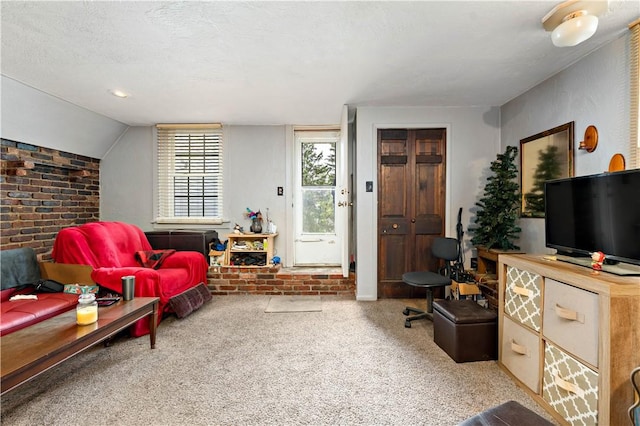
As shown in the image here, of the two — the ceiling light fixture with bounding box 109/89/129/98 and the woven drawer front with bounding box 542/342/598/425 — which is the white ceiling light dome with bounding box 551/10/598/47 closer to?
the woven drawer front with bounding box 542/342/598/425

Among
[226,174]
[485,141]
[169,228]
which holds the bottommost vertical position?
[169,228]

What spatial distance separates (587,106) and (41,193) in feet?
18.8

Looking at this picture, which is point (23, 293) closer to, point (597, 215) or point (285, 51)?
point (285, 51)

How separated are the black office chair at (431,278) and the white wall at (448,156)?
500 millimetres

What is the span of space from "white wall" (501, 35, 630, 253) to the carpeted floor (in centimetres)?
177

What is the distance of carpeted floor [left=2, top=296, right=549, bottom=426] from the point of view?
167cm

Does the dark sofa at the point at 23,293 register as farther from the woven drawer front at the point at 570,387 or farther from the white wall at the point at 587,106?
the white wall at the point at 587,106

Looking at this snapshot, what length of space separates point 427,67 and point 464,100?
115 centimetres

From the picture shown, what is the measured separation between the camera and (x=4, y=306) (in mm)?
2291

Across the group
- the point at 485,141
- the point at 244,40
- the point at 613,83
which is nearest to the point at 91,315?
the point at 244,40

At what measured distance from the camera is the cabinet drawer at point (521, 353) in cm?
180

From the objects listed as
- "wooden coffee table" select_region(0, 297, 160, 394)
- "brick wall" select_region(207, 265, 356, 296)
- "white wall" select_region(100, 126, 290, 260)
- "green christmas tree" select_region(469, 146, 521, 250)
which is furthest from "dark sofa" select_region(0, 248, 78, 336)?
"green christmas tree" select_region(469, 146, 521, 250)

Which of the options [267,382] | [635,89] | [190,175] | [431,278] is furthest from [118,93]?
[635,89]

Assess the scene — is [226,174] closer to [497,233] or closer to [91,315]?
[91,315]
